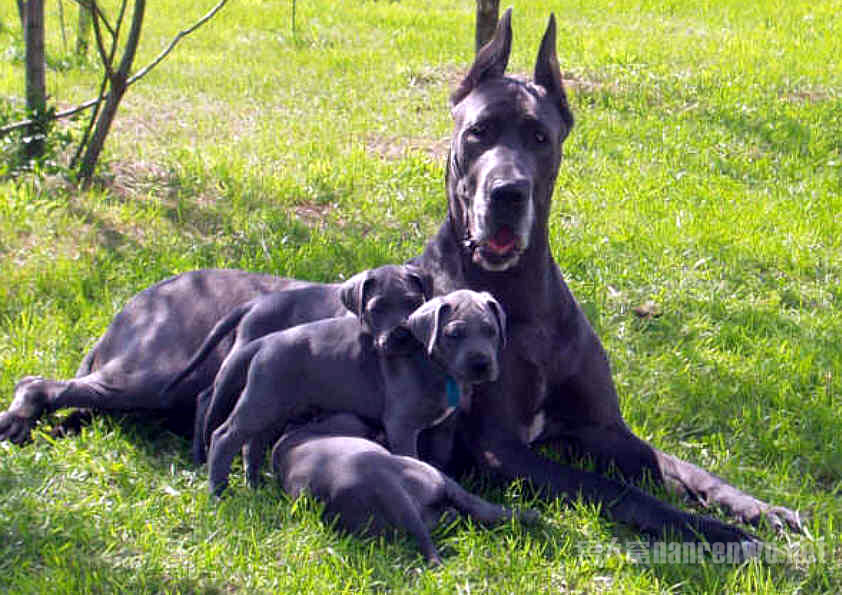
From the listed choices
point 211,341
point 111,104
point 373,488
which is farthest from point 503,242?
point 111,104

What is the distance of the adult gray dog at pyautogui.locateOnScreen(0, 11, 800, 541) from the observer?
13.2ft

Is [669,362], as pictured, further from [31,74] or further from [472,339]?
[31,74]

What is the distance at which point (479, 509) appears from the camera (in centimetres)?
380

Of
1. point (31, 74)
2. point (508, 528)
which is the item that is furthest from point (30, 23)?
point (508, 528)

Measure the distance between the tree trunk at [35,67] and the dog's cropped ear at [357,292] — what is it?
12.2ft

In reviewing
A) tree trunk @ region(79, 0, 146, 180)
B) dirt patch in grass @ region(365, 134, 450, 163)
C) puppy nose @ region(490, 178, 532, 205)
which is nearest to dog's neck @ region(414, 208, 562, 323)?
Result: puppy nose @ region(490, 178, 532, 205)

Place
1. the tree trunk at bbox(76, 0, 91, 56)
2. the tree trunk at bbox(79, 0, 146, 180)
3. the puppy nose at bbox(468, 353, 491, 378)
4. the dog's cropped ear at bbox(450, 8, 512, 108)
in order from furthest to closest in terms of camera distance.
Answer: the tree trunk at bbox(76, 0, 91, 56), the tree trunk at bbox(79, 0, 146, 180), the dog's cropped ear at bbox(450, 8, 512, 108), the puppy nose at bbox(468, 353, 491, 378)

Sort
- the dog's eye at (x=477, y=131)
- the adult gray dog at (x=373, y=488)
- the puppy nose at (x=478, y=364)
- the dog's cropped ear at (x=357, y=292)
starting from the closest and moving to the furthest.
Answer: the adult gray dog at (x=373, y=488) → the puppy nose at (x=478, y=364) → the dog's cropped ear at (x=357, y=292) → the dog's eye at (x=477, y=131)

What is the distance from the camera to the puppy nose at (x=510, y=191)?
391 centimetres

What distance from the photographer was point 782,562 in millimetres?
3654

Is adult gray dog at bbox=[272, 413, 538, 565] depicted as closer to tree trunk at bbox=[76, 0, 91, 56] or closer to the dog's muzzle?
the dog's muzzle

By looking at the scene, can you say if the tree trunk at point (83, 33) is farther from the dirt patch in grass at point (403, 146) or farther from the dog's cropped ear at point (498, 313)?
the dog's cropped ear at point (498, 313)

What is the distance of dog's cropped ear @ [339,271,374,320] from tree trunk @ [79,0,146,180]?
134 inches

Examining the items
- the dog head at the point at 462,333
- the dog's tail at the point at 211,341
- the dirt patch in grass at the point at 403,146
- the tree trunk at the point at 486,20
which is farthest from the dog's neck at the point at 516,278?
the tree trunk at the point at 486,20
